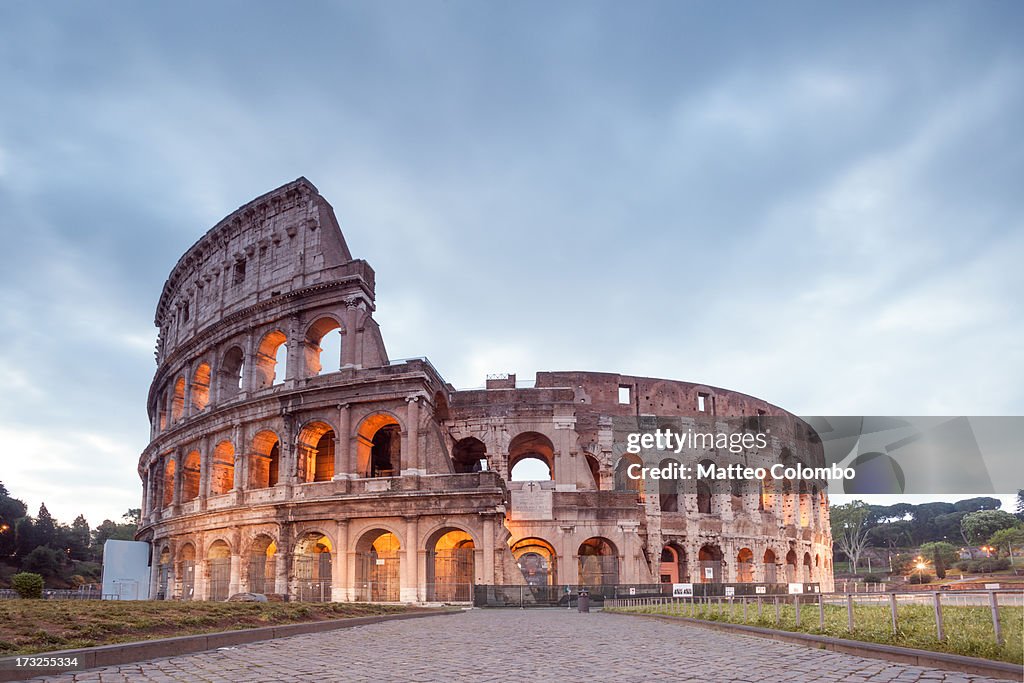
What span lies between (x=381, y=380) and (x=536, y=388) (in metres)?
9.54

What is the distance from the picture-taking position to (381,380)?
30000 mm

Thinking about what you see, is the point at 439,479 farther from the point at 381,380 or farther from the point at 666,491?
the point at 666,491

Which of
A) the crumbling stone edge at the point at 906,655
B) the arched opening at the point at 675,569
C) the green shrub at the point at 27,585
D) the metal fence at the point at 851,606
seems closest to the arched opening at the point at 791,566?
the arched opening at the point at 675,569

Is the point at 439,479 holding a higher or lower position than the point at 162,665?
higher

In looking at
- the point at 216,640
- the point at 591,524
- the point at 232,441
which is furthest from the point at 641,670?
the point at 232,441

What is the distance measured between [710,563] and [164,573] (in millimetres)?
27538

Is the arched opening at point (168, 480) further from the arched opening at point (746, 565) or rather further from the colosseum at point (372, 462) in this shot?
the arched opening at point (746, 565)

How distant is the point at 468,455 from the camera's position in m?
40.2

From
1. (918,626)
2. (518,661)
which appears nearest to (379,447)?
(518,661)

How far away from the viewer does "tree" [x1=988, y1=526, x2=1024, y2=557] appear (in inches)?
1158

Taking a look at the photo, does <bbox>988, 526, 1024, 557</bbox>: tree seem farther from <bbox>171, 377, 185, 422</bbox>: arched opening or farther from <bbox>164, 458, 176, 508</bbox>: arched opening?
<bbox>171, 377, 185, 422</bbox>: arched opening

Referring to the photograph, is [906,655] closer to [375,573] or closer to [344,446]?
[375,573]

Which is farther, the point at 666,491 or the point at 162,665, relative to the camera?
the point at 666,491

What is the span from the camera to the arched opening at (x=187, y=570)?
34.1 m
